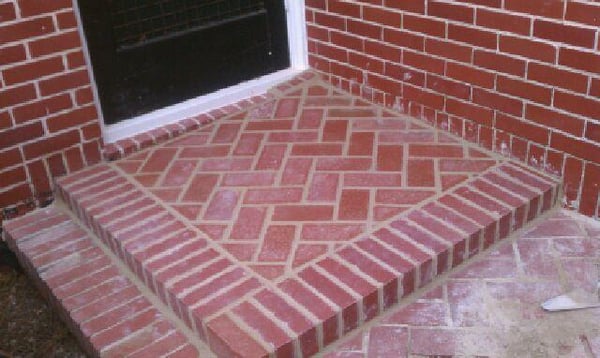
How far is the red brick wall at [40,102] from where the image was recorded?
9.48 feet

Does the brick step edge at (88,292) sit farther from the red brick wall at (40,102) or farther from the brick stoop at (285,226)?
the red brick wall at (40,102)

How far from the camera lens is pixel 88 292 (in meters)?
2.63

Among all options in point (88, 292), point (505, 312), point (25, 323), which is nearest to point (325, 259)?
point (505, 312)

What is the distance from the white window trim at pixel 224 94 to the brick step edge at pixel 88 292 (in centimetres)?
57

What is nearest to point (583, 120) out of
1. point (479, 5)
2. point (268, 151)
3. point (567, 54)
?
point (567, 54)

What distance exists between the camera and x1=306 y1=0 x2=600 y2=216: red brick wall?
2.64 meters

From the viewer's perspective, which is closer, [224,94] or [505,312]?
[505,312]

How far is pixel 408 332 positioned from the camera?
2.33m

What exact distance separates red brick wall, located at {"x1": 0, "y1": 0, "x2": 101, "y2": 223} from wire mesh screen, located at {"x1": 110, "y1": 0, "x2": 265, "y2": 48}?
1.10 ft

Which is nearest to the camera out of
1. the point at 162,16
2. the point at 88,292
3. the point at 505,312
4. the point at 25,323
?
the point at 505,312

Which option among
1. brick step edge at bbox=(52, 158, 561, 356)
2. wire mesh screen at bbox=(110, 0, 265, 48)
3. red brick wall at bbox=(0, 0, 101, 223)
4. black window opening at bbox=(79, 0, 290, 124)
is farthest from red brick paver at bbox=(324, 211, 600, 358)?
wire mesh screen at bbox=(110, 0, 265, 48)

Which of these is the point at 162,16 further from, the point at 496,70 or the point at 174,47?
the point at 496,70

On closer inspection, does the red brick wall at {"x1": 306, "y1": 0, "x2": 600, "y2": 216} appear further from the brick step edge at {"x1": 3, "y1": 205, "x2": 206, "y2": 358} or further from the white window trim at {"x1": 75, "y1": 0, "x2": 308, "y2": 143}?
the brick step edge at {"x1": 3, "y1": 205, "x2": 206, "y2": 358}

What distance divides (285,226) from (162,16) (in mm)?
1464
